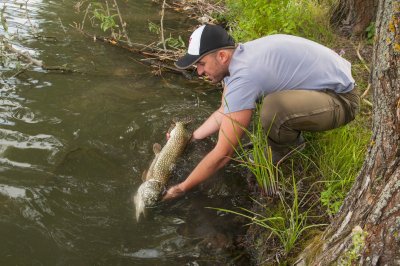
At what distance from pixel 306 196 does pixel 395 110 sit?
1.79 meters

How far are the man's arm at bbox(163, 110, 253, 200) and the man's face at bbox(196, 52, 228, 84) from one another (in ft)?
1.27

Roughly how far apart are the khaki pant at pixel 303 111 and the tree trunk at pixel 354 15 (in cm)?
340

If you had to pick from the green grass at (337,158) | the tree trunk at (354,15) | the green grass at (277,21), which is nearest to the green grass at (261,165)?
the green grass at (337,158)

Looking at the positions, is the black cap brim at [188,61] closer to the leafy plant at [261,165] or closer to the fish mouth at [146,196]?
the leafy plant at [261,165]

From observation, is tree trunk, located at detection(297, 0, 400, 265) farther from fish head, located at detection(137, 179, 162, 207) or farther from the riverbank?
fish head, located at detection(137, 179, 162, 207)

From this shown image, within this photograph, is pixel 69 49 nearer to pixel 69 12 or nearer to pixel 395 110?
pixel 69 12

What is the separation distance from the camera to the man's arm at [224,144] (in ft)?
11.3

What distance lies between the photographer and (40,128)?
16.4ft

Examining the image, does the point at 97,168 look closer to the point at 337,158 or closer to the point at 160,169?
the point at 160,169

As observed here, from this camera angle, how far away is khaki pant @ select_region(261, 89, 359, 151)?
141 inches

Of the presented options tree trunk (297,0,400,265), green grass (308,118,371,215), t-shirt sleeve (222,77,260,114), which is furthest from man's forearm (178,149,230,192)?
tree trunk (297,0,400,265)

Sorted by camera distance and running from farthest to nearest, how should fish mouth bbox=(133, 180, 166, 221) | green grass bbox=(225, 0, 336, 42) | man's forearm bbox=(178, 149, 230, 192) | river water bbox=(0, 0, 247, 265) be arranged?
1. green grass bbox=(225, 0, 336, 42)
2. fish mouth bbox=(133, 180, 166, 221)
3. man's forearm bbox=(178, 149, 230, 192)
4. river water bbox=(0, 0, 247, 265)

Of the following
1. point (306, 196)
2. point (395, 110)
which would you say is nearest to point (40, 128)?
point (306, 196)

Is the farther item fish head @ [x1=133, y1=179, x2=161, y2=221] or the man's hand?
the man's hand
